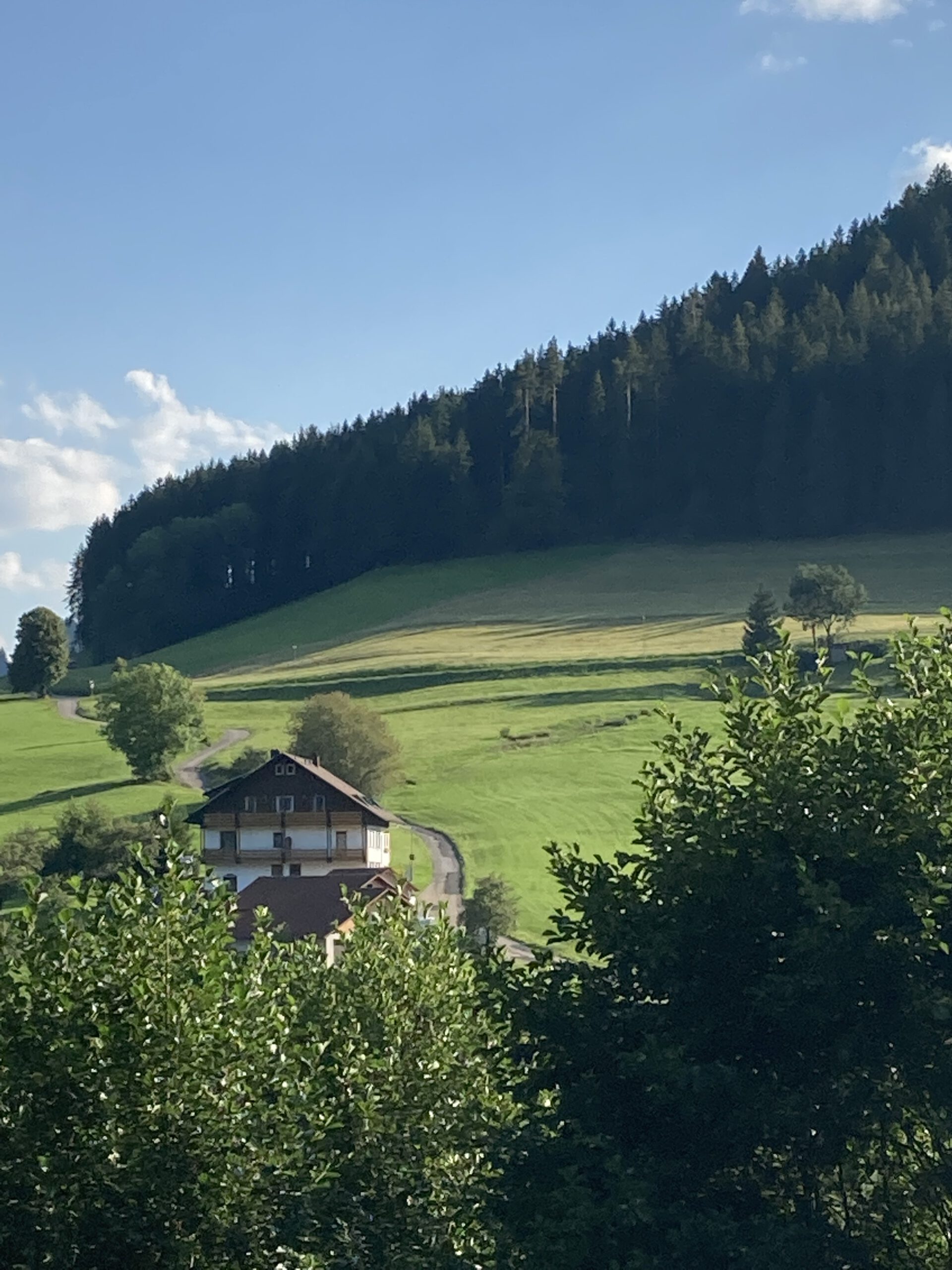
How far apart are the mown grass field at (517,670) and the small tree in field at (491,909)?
0.68 metres

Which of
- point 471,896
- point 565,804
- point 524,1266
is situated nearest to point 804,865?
point 524,1266

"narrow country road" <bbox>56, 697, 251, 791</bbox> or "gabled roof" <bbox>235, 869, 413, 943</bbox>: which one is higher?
"narrow country road" <bbox>56, 697, 251, 791</bbox>

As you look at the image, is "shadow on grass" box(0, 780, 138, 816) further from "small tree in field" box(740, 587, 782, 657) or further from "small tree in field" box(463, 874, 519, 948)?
"small tree in field" box(740, 587, 782, 657)

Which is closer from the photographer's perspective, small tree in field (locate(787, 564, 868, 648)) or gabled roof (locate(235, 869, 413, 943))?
gabled roof (locate(235, 869, 413, 943))

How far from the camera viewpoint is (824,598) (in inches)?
3935

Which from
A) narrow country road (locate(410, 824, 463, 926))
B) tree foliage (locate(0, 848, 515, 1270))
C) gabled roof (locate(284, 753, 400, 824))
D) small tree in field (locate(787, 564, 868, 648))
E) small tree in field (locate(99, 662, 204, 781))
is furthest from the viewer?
small tree in field (locate(787, 564, 868, 648))

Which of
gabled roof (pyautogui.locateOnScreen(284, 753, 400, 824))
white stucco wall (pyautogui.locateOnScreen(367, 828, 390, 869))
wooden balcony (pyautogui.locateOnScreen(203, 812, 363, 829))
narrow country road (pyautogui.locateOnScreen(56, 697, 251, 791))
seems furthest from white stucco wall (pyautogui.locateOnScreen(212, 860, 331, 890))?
narrow country road (pyautogui.locateOnScreen(56, 697, 251, 791))

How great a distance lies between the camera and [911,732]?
1421 centimetres

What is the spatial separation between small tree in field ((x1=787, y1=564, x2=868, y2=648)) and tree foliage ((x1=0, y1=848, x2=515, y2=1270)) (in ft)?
281

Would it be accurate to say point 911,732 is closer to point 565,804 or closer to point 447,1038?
point 447,1038

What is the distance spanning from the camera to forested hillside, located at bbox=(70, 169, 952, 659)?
5886 inches

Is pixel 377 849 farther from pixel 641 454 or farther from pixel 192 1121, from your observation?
pixel 641 454

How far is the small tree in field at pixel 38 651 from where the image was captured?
117000mm

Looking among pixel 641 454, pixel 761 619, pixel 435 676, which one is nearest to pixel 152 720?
pixel 435 676
